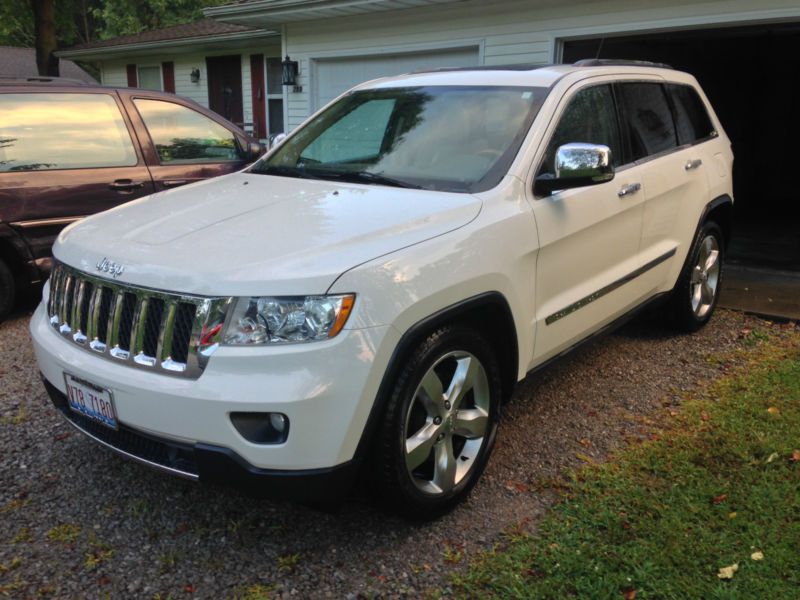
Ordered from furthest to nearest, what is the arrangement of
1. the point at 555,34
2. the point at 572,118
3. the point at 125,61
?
1. the point at 125,61
2. the point at 555,34
3. the point at 572,118

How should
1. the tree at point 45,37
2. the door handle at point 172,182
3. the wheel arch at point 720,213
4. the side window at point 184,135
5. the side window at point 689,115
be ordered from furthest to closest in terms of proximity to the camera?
the tree at point 45,37, the side window at point 184,135, the door handle at point 172,182, the wheel arch at point 720,213, the side window at point 689,115

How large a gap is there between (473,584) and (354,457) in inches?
26.7

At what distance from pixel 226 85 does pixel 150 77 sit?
12.1 feet

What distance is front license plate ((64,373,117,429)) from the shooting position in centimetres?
266

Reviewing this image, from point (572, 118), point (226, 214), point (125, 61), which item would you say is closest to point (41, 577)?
point (226, 214)

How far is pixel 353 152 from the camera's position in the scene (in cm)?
387

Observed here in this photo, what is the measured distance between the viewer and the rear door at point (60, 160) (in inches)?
212

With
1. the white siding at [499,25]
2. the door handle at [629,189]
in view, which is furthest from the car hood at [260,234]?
the white siding at [499,25]

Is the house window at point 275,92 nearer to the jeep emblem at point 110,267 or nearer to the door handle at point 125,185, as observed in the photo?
the door handle at point 125,185

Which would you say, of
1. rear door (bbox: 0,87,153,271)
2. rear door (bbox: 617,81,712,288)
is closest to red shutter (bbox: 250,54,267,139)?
rear door (bbox: 0,87,153,271)

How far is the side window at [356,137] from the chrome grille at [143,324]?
1.50 meters

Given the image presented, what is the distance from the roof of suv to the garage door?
4.58 m

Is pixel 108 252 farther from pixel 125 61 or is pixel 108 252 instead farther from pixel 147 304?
pixel 125 61

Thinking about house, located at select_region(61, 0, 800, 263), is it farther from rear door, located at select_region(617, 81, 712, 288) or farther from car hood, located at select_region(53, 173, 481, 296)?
car hood, located at select_region(53, 173, 481, 296)
